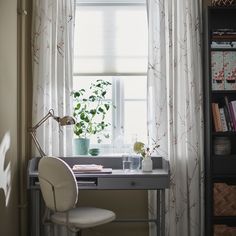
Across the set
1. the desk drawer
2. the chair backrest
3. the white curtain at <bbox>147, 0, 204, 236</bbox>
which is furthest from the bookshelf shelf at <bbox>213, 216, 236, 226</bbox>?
the chair backrest

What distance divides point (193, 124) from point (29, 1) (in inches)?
71.4

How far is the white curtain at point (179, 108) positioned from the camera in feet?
11.9

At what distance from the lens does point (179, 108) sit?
367cm

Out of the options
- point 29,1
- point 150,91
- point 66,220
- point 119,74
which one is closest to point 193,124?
point 150,91

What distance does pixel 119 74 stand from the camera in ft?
12.6

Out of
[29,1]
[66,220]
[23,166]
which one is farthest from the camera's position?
[29,1]

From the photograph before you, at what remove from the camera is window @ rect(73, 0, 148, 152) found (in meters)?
3.83

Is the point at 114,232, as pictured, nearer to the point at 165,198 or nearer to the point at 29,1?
the point at 165,198

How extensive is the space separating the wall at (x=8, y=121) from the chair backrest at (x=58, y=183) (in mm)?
319

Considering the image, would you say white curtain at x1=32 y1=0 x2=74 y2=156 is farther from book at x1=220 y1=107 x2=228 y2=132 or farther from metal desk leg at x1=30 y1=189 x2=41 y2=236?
book at x1=220 y1=107 x2=228 y2=132

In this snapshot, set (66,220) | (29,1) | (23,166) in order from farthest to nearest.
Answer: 1. (29,1)
2. (23,166)
3. (66,220)

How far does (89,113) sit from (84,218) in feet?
3.54

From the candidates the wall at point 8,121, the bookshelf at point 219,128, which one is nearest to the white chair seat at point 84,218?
the wall at point 8,121

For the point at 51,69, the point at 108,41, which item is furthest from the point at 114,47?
the point at 51,69
